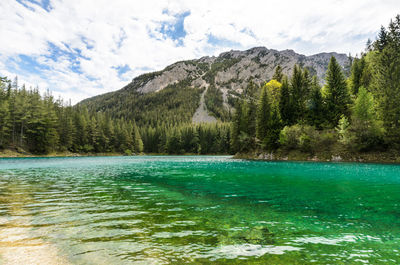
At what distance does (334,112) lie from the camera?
193ft

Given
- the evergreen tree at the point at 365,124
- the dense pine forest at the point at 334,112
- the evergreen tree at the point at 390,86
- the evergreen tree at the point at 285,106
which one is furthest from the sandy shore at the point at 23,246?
the evergreen tree at the point at 285,106

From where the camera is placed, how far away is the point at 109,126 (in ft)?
417

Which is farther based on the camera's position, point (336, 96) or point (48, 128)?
point (48, 128)

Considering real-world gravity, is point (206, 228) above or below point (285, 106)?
below

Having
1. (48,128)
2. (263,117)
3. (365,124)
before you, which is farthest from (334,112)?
(48,128)

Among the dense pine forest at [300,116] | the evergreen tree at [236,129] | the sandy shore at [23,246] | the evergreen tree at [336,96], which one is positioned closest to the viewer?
the sandy shore at [23,246]

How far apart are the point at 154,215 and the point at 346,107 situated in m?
66.4

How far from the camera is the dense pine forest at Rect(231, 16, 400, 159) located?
1871 inches

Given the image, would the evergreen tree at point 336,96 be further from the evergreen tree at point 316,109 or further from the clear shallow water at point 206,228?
the clear shallow water at point 206,228

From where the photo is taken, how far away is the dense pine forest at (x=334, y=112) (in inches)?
1871

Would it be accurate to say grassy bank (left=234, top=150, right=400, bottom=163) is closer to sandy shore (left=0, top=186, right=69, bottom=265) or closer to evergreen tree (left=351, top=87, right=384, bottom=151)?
evergreen tree (left=351, top=87, right=384, bottom=151)

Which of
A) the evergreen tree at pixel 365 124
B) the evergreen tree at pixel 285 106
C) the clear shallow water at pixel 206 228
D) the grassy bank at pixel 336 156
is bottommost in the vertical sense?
the clear shallow water at pixel 206 228

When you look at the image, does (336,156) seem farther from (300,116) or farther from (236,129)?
(236,129)

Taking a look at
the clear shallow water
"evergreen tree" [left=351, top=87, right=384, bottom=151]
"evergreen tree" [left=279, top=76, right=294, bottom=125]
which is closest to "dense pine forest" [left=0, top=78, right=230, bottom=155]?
the clear shallow water
